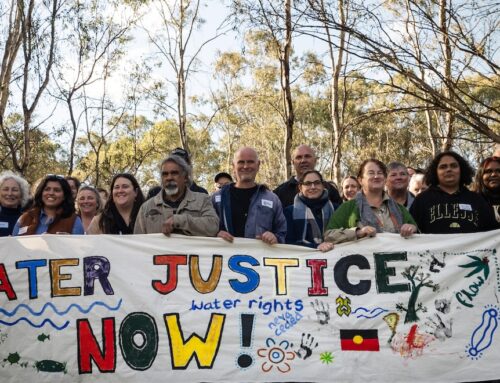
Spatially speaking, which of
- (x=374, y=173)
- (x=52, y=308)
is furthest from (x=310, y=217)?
(x=52, y=308)

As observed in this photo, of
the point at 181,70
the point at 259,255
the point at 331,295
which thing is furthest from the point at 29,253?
the point at 181,70

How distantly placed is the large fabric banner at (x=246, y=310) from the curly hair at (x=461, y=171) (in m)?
0.51

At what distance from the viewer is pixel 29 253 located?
3947 mm

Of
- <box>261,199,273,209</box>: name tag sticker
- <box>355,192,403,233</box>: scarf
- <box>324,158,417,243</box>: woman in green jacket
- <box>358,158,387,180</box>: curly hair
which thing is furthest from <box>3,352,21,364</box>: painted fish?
<box>358,158,387,180</box>: curly hair

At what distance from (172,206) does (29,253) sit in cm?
108

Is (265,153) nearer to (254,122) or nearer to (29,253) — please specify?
(254,122)

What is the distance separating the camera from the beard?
4.04 meters

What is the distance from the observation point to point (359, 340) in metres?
3.82

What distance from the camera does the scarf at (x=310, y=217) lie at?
4.35 m

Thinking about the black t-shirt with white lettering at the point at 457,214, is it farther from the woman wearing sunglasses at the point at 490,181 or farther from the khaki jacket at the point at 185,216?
the khaki jacket at the point at 185,216

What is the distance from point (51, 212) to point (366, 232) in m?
2.56

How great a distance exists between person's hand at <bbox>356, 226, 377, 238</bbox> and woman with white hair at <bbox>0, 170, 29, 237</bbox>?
299 centimetres

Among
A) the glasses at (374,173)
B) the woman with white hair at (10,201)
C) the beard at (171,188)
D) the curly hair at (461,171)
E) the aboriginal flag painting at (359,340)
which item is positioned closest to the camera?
the aboriginal flag painting at (359,340)

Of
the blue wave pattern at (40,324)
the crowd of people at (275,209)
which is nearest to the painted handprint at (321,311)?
the crowd of people at (275,209)
